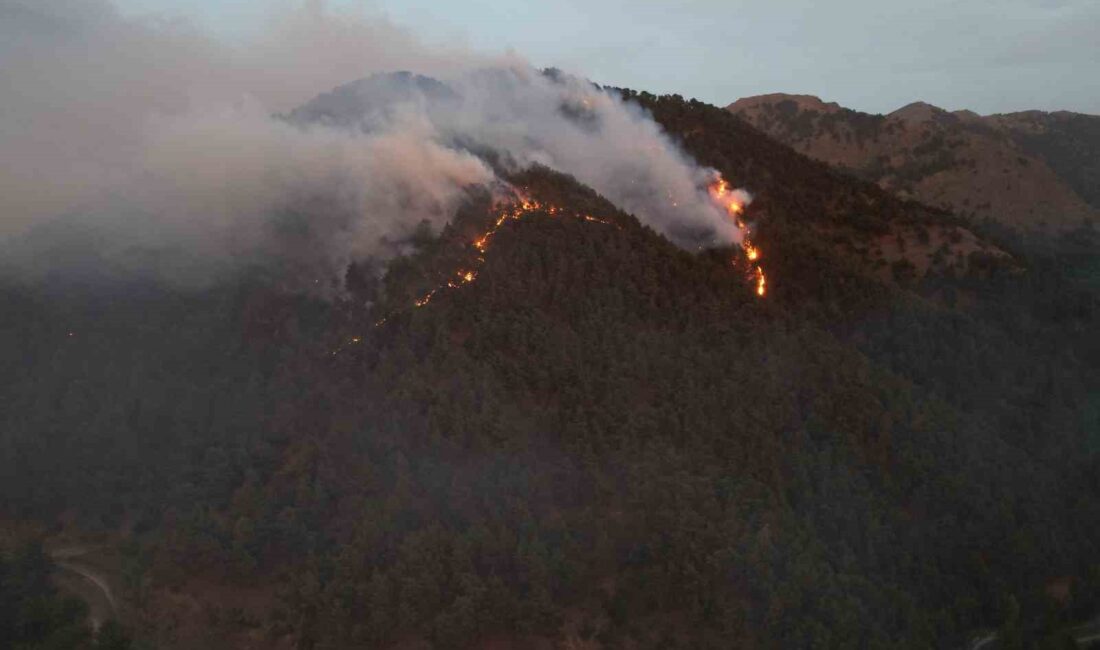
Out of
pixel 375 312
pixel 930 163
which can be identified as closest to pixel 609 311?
pixel 375 312

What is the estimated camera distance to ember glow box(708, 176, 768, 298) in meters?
23.4

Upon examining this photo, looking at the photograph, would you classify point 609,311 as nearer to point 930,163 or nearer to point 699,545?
point 699,545

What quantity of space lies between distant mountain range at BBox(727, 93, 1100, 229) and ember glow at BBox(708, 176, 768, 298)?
31977 millimetres

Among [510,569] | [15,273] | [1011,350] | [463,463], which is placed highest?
[15,273]

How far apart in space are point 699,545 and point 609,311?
247 inches

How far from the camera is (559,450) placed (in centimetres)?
1736

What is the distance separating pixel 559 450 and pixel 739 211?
503 inches

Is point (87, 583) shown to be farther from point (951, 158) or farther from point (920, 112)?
point (920, 112)

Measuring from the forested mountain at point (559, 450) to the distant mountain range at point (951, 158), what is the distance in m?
39.3

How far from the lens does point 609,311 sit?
1966cm

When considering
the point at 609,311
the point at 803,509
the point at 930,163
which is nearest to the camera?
the point at 803,509

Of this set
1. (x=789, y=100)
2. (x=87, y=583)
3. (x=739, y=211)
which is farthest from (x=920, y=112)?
(x=87, y=583)

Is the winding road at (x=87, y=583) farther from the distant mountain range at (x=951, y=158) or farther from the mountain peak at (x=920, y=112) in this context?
the mountain peak at (x=920, y=112)

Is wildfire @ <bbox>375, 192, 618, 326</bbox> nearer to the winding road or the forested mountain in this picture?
the forested mountain
